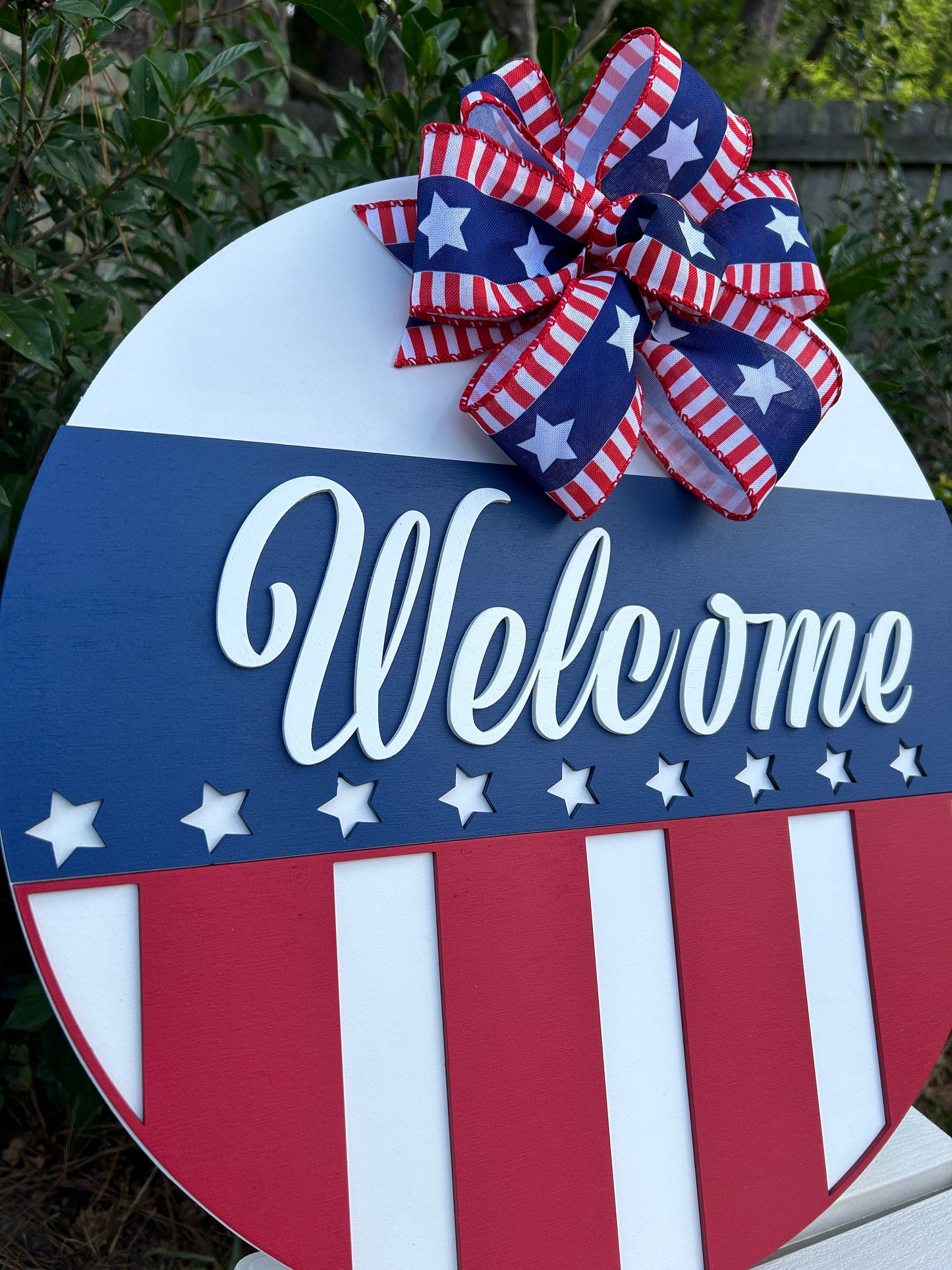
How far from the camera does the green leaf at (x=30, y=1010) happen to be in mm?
984

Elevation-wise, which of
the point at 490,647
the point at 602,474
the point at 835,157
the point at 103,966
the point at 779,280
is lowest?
the point at 103,966

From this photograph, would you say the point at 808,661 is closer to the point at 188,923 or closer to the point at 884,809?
the point at 884,809

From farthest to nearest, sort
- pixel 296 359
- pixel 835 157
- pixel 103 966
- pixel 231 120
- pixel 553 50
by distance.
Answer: pixel 835 157 < pixel 553 50 < pixel 231 120 < pixel 296 359 < pixel 103 966

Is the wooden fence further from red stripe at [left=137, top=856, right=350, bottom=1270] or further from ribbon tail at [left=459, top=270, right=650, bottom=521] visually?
red stripe at [left=137, top=856, right=350, bottom=1270]

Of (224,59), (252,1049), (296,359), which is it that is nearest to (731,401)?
(296,359)

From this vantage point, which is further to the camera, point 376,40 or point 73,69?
point 376,40

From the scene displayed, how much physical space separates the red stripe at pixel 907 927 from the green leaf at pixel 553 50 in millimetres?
1027

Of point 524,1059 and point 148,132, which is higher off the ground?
point 148,132

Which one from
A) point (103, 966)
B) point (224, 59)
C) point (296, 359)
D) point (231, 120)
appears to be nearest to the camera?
point (103, 966)

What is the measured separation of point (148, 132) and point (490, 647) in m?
0.62

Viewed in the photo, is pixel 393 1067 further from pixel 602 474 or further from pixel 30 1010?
pixel 602 474

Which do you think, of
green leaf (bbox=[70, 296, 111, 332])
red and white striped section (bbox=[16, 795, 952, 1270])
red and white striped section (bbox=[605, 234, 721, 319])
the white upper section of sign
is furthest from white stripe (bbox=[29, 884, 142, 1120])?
red and white striped section (bbox=[605, 234, 721, 319])

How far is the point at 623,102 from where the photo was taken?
98cm

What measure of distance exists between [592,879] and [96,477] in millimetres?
588
